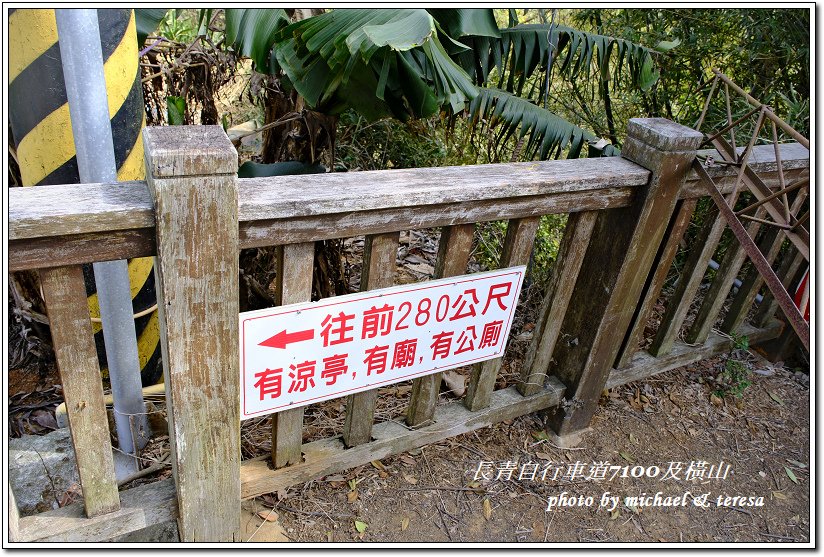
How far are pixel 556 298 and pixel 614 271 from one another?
23cm

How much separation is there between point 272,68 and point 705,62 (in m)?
2.81

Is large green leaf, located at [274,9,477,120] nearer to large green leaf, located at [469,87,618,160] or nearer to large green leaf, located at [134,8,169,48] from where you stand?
large green leaf, located at [134,8,169,48]

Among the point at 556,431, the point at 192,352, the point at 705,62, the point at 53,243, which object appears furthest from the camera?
the point at 705,62

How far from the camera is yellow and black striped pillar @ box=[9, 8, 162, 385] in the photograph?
1.77 m

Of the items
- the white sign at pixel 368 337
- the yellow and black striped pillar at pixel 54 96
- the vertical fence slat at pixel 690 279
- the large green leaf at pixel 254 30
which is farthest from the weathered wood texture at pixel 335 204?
the large green leaf at pixel 254 30

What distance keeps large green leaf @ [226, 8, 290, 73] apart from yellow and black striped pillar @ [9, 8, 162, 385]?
35cm

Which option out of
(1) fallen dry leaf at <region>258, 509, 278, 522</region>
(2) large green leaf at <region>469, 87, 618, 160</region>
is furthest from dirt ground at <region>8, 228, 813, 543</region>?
(2) large green leaf at <region>469, 87, 618, 160</region>

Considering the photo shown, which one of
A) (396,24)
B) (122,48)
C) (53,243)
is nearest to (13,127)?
(122,48)

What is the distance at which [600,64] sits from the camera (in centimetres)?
302

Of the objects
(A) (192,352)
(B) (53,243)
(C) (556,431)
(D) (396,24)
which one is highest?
(D) (396,24)

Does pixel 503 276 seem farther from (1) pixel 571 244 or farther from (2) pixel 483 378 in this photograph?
(2) pixel 483 378

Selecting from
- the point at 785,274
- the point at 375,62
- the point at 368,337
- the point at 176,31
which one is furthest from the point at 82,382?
the point at 176,31

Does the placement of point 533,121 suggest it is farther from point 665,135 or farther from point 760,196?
point 760,196

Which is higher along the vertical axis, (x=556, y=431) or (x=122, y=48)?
(x=122, y=48)
